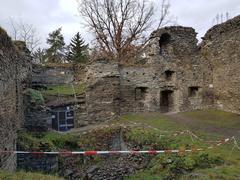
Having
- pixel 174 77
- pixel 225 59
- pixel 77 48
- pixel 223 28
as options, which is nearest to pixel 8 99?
pixel 174 77

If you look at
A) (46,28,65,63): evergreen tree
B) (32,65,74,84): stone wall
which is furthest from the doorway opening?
(46,28,65,63): evergreen tree

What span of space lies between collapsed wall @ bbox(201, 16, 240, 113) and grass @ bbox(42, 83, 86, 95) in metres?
6.99

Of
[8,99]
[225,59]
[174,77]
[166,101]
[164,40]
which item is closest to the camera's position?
[8,99]

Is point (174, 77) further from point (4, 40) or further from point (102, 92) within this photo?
point (4, 40)

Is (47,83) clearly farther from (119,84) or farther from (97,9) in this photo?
(97,9)

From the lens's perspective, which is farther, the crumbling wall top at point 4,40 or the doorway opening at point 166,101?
the doorway opening at point 166,101

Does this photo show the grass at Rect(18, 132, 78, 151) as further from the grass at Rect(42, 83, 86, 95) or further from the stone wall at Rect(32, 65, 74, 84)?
the stone wall at Rect(32, 65, 74, 84)

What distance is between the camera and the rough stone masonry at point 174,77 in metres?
14.4

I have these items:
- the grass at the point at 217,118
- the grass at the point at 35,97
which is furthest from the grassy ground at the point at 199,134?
the grass at the point at 35,97

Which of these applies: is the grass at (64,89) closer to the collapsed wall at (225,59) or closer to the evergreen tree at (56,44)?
the collapsed wall at (225,59)

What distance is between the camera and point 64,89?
14.9 meters

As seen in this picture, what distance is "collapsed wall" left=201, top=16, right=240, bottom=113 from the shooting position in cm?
1478

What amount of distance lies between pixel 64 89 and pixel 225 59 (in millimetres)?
8106

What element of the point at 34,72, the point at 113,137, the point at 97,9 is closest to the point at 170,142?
the point at 113,137
